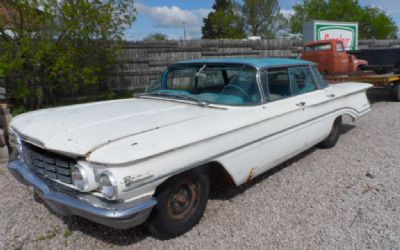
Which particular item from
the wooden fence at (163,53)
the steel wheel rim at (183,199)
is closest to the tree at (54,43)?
the wooden fence at (163,53)

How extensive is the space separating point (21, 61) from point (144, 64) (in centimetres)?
424

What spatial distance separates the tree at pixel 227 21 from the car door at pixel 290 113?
3851 centimetres

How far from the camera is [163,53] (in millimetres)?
10945

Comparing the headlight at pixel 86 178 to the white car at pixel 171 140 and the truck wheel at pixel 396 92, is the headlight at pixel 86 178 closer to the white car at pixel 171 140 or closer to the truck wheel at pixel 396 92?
the white car at pixel 171 140

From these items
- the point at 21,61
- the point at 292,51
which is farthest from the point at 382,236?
the point at 292,51

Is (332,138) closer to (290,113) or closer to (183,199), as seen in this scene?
(290,113)

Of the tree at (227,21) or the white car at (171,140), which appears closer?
the white car at (171,140)

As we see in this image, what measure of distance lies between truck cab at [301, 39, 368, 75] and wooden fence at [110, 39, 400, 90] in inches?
115

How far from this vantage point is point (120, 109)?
3.51 m

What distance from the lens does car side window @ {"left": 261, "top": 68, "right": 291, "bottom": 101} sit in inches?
147

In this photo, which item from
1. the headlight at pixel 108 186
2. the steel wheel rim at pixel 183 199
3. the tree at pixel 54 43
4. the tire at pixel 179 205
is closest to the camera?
the headlight at pixel 108 186

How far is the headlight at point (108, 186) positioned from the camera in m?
2.26

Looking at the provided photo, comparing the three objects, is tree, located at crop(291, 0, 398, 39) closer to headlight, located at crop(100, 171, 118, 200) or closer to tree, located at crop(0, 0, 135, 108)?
tree, located at crop(0, 0, 135, 108)

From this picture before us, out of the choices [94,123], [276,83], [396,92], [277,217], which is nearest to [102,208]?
[94,123]
